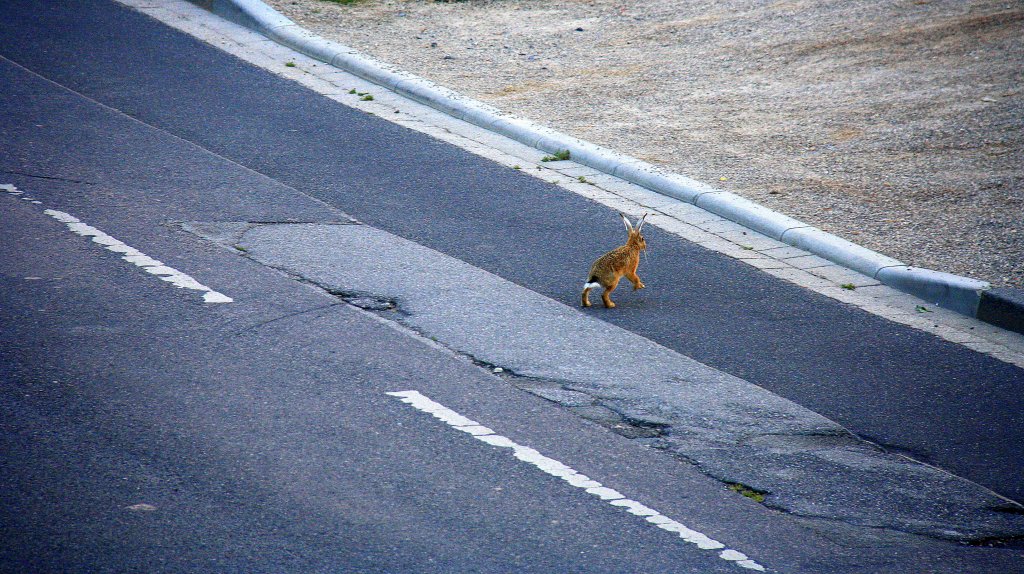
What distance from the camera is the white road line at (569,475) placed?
4.62m

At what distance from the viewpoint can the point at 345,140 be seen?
405 inches

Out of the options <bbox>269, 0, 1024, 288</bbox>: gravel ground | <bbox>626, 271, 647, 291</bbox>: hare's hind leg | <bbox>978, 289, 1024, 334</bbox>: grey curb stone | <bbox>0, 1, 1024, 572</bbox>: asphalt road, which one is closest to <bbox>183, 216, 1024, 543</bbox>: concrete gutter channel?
<bbox>0, 1, 1024, 572</bbox>: asphalt road

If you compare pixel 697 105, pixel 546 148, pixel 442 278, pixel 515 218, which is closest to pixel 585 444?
pixel 442 278

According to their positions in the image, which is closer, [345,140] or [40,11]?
[345,140]

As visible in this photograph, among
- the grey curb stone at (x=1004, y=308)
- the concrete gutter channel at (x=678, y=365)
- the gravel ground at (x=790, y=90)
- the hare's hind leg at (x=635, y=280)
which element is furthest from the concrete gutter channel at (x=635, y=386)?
the gravel ground at (x=790, y=90)

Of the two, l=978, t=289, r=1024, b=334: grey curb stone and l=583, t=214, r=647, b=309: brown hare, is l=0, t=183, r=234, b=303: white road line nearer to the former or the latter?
l=583, t=214, r=647, b=309: brown hare

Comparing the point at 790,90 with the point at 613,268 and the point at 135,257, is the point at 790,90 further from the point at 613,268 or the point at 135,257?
the point at 135,257

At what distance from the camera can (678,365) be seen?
642 centimetres

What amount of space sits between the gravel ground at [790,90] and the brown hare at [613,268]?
225 centimetres

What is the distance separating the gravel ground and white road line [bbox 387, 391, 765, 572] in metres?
4.22

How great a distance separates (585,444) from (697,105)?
23.6 ft

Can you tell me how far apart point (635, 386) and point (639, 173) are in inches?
163

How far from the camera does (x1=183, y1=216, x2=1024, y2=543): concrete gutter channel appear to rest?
5.09m

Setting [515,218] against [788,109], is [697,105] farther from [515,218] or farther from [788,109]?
[515,218]
